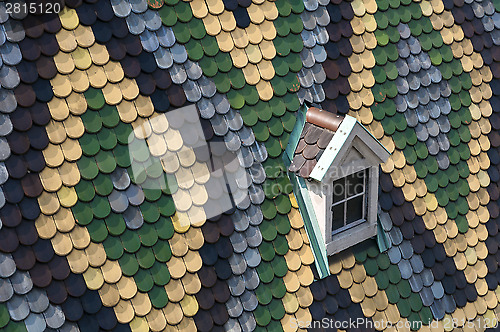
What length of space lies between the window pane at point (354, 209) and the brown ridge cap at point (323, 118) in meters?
1.17

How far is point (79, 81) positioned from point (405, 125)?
488 centimetres

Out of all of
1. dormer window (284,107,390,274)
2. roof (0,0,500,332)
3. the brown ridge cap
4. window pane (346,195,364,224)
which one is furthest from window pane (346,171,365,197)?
the brown ridge cap

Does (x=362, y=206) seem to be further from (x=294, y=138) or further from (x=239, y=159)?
(x=239, y=159)

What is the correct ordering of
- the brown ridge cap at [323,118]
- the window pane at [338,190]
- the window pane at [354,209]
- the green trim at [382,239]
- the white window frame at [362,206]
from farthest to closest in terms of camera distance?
the green trim at [382,239] → the window pane at [354,209] → the white window frame at [362,206] → the window pane at [338,190] → the brown ridge cap at [323,118]

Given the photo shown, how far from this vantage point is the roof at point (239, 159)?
29.4 ft

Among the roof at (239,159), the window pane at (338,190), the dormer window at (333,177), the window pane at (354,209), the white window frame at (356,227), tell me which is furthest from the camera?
the window pane at (354,209)

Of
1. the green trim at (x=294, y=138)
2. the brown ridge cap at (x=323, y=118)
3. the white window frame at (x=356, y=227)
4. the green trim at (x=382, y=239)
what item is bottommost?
the green trim at (x=382, y=239)

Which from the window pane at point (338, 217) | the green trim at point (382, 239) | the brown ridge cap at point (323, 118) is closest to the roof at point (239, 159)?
the green trim at point (382, 239)

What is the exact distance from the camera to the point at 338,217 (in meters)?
10.6

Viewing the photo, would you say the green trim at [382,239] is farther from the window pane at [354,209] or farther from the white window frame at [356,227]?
the window pane at [354,209]

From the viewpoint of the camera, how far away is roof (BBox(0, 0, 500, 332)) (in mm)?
8969

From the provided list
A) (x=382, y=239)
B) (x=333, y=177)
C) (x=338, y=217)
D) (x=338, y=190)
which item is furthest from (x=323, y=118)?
(x=382, y=239)

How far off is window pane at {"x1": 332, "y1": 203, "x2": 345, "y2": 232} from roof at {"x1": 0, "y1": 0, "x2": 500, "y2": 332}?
0.47 meters

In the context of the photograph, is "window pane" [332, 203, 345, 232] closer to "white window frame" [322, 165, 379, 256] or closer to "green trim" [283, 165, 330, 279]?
"white window frame" [322, 165, 379, 256]
